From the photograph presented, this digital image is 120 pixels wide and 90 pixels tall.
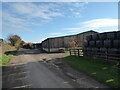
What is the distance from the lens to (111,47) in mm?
9070

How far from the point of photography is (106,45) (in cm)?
950

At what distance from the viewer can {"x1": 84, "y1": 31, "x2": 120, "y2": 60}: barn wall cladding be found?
8.30 m

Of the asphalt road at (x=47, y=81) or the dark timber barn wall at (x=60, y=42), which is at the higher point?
the dark timber barn wall at (x=60, y=42)

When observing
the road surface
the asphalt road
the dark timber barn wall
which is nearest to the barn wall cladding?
the road surface

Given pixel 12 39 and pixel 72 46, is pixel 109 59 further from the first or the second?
pixel 12 39

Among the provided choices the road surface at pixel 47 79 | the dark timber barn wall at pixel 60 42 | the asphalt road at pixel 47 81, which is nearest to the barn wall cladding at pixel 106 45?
the road surface at pixel 47 79

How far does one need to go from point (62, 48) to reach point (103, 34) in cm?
1366

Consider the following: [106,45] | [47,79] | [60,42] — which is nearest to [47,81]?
[47,79]

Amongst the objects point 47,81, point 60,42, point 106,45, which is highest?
point 60,42

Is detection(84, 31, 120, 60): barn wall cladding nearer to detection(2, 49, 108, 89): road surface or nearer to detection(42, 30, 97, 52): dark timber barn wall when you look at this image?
detection(2, 49, 108, 89): road surface

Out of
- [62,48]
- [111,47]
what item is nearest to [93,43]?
[111,47]

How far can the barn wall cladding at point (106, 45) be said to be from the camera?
8.30 metres

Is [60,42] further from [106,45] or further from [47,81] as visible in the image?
[47,81]

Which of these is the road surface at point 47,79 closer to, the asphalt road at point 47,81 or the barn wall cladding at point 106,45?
the asphalt road at point 47,81
